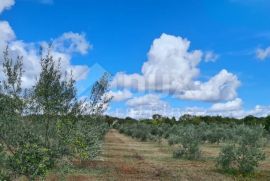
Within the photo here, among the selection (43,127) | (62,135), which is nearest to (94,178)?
(43,127)

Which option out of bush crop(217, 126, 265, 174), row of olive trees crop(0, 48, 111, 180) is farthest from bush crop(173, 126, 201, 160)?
row of olive trees crop(0, 48, 111, 180)

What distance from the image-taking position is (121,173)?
26.2 meters

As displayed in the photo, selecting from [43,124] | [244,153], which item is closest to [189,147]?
[244,153]

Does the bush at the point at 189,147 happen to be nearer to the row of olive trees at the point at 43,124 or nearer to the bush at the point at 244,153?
the bush at the point at 244,153

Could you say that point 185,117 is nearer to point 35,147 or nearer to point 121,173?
point 121,173

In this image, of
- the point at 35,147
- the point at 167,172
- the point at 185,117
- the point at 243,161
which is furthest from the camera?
the point at 185,117

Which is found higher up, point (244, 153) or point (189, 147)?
point (189, 147)

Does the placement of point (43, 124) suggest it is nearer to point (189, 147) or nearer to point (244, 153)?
point (244, 153)

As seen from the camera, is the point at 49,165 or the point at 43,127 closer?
the point at 49,165

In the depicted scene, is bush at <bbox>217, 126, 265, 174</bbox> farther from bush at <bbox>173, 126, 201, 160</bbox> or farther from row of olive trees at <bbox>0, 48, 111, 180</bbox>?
row of olive trees at <bbox>0, 48, 111, 180</bbox>

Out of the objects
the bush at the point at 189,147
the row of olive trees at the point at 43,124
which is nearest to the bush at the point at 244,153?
the bush at the point at 189,147

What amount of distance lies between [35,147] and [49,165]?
3.35ft

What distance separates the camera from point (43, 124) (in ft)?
56.0

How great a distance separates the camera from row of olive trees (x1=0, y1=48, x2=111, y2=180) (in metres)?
14.0
